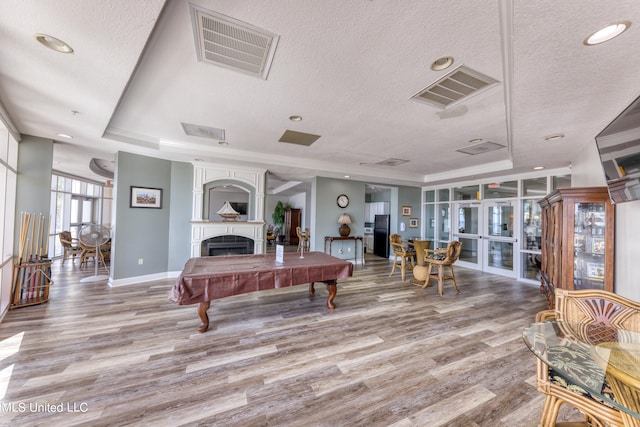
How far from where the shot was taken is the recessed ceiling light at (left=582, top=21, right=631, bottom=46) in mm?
1420

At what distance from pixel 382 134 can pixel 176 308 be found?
4.03 metres

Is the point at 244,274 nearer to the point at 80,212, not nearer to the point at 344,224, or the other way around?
the point at 344,224

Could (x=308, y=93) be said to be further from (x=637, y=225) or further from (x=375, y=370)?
(x=637, y=225)

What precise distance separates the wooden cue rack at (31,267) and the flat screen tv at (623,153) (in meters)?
6.94

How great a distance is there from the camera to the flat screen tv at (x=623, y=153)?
1.93 m

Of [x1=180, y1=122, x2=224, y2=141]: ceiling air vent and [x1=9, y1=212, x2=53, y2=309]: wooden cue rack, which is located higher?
[x1=180, y1=122, x2=224, y2=141]: ceiling air vent

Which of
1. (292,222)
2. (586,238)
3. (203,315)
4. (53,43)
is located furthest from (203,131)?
(292,222)

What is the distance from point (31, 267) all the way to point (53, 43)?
3610 millimetres

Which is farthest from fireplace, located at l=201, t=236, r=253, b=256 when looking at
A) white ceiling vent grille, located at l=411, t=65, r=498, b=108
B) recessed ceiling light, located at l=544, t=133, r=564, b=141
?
recessed ceiling light, located at l=544, t=133, r=564, b=141

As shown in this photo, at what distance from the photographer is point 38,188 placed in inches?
146

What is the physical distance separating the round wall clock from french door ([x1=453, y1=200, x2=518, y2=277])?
3.25 m

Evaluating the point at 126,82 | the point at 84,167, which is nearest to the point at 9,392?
the point at 126,82

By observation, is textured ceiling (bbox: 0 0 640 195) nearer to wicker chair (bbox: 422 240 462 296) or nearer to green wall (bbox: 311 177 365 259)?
wicker chair (bbox: 422 240 462 296)

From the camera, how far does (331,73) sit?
2184 mm
